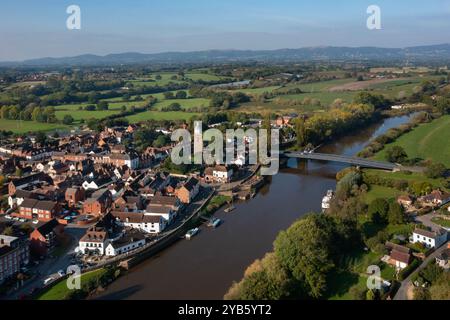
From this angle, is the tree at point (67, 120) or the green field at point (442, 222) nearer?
the green field at point (442, 222)

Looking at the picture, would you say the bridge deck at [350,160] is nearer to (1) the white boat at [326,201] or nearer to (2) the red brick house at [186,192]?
(1) the white boat at [326,201]

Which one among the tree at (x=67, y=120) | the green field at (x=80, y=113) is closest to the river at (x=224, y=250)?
the tree at (x=67, y=120)

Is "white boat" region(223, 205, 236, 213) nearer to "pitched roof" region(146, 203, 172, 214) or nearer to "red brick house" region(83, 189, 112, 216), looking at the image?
"pitched roof" region(146, 203, 172, 214)

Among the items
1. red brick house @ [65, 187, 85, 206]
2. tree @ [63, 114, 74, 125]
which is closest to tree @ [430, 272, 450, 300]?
red brick house @ [65, 187, 85, 206]

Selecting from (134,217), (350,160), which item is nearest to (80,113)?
(350,160)
